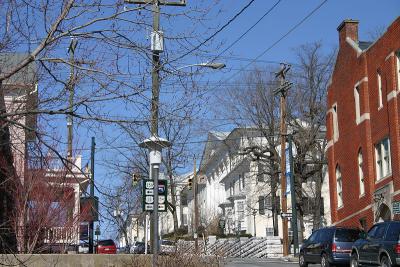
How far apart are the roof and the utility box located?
5.86 feet

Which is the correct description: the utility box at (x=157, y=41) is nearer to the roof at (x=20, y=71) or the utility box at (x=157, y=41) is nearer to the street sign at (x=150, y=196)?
the roof at (x=20, y=71)

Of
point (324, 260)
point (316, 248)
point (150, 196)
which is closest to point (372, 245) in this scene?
point (324, 260)

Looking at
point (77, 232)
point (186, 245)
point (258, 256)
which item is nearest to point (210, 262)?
point (186, 245)

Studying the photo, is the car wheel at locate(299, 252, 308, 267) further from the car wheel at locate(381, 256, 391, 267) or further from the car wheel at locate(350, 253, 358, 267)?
the car wheel at locate(381, 256, 391, 267)

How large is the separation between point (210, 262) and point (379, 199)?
18.7 metres

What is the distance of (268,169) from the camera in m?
54.9

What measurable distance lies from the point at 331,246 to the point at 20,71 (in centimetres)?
1548

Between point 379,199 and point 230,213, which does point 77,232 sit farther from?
point 230,213

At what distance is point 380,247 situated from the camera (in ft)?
58.6

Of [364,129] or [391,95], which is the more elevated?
[391,95]

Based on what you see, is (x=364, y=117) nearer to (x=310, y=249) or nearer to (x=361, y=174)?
(x=361, y=174)

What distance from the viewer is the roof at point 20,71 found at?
30.4 feet

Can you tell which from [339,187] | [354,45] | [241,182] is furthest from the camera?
[241,182]

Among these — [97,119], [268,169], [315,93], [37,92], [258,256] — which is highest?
[315,93]
